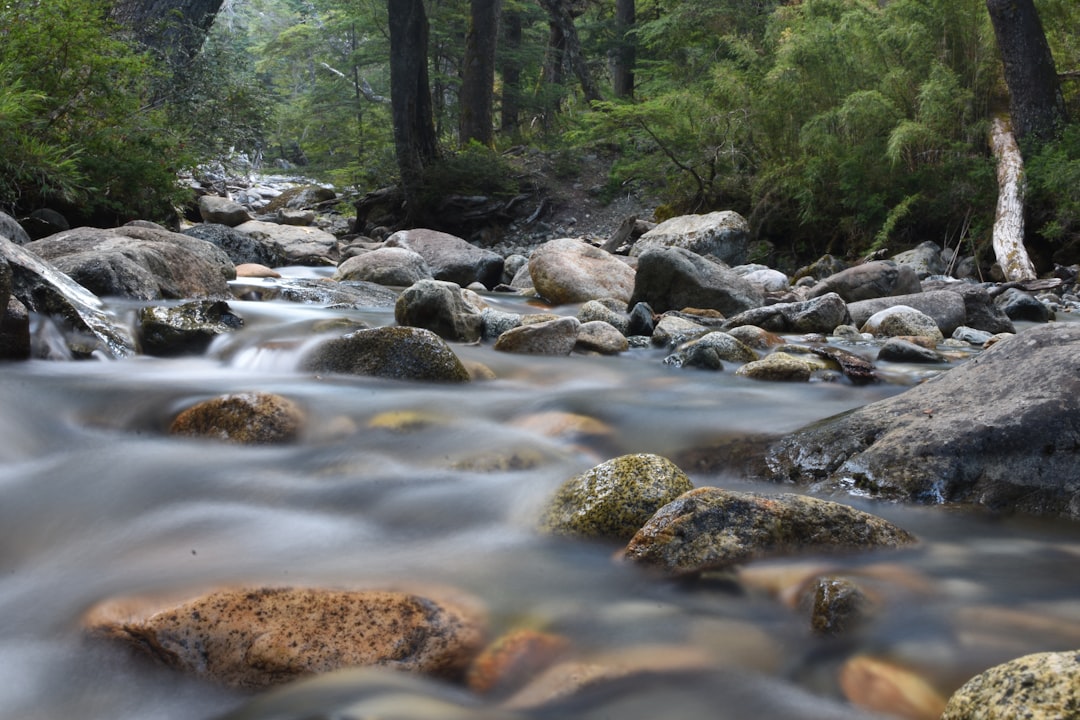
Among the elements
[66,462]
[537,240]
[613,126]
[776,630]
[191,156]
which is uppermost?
[613,126]

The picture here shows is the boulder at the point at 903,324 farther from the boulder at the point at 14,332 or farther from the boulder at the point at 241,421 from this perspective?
the boulder at the point at 14,332

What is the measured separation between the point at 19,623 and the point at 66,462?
4.21ft

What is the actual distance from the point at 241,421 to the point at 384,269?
643cm

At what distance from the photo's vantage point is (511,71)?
2194 centimetres

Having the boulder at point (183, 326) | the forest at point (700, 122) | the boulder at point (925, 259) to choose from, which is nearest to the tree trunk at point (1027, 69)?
the forest at point (700, 122)

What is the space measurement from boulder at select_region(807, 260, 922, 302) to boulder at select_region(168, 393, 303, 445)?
254 inches

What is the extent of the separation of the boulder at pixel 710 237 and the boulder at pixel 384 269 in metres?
3.59

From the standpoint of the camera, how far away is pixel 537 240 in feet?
51.1

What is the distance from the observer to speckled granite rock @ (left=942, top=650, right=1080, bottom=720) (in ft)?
4.25

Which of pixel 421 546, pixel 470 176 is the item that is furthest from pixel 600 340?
pixel 470 176

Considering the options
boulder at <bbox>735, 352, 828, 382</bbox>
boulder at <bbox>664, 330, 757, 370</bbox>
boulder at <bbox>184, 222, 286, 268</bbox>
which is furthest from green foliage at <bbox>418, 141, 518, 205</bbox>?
boulder at <bbox>735, 352, 828, 382</bbox>

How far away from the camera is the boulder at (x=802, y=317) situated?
7.30 m

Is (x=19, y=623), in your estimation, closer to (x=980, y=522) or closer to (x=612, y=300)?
(x=980, y=522)

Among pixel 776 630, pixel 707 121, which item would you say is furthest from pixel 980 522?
pixel 707 121
